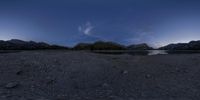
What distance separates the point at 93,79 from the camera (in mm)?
11609

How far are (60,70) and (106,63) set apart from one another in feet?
8.31

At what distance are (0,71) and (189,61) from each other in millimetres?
9612

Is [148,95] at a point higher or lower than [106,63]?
lower

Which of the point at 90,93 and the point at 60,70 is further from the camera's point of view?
the point at 60,70

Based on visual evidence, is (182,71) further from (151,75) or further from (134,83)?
(134,83)

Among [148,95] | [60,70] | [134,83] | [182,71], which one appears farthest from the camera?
[182,71]

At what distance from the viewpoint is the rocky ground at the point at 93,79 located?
983 centimetres

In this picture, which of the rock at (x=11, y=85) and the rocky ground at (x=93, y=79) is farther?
the rock at (x=11, y=85)

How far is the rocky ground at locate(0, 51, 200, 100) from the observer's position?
32.3ft

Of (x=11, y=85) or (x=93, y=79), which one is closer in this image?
(x=11, y=85)

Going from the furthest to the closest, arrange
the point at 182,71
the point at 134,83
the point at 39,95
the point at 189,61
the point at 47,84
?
the point at 189,61, the point at 182,71, the point at 134,83, the point at 47,84, the point at 39,95

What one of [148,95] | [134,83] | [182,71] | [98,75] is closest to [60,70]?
[98,75]

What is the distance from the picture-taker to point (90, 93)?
10.0m

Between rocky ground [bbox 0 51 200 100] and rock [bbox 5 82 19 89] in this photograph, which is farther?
rock [bbox 5 82 19 89]
